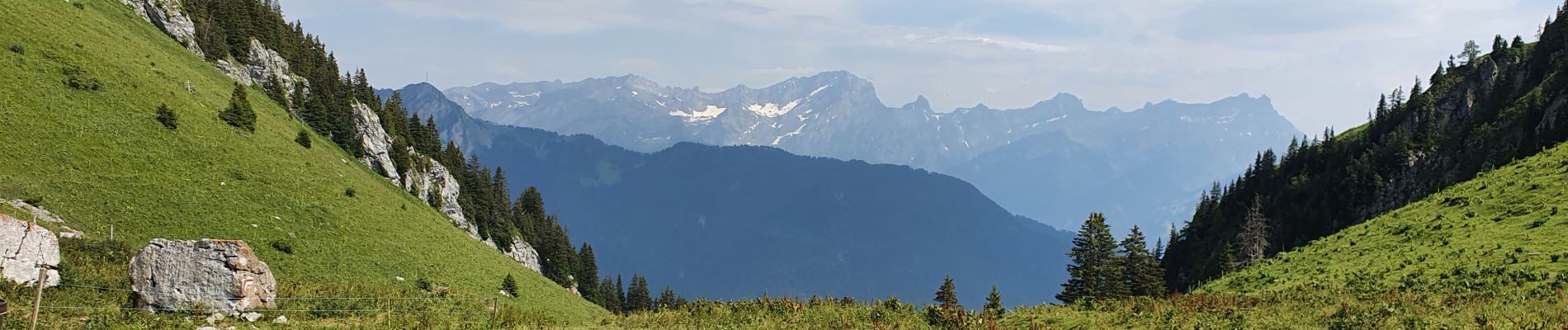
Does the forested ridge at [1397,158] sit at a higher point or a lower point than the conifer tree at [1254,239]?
higher

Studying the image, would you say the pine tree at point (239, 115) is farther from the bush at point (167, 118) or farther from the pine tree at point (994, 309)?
the pine tree at point (994, 309)

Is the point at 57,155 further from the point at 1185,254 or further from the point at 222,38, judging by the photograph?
the point at 1185,254

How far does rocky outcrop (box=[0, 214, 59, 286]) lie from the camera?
2856 cm

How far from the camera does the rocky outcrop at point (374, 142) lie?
321 feet

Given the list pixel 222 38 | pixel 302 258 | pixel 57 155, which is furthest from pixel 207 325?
pixel 222 38

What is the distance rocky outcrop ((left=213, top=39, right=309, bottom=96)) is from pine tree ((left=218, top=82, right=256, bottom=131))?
28542 mm

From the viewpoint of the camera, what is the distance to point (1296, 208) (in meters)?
133

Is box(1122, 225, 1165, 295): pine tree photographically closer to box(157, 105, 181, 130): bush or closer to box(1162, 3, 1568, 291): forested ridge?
box(1162, 3, 1568, 291): forested ridge

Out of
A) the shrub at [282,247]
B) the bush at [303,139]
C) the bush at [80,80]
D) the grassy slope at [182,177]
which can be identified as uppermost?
the bush at [303,139]

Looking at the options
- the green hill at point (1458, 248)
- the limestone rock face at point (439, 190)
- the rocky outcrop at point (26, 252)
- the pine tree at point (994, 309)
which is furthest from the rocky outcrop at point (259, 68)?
the green hill at point (1458, 248)

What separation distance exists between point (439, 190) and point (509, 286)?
2282 inches

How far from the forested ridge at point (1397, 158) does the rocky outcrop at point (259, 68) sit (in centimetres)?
11444

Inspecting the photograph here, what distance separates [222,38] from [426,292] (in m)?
74.3

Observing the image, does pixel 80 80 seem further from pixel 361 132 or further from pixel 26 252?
pixel 361 132
